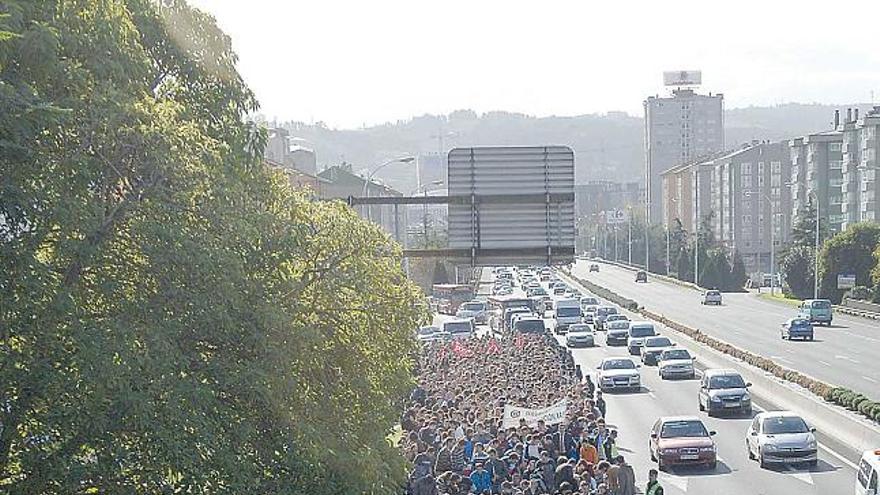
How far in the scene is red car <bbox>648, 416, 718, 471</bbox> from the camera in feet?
82.6

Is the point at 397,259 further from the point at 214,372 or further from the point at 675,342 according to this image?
the point at 675,342

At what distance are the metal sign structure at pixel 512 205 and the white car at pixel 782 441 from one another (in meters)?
6.58

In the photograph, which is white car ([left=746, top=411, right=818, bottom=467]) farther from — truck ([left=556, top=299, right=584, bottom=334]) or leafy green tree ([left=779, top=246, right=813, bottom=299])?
leafy green tree ([left=779, top=246, right=813, bottom=299])

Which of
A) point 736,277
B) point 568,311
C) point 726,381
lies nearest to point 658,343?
point 726,381

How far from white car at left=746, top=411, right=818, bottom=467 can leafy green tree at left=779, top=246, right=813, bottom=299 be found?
6482cm

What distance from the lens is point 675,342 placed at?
2122 inches

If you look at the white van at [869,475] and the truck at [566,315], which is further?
the truck at [566,315]

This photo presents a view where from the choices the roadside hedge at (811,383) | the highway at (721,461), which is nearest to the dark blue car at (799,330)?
the roadside hedge at (811,383)

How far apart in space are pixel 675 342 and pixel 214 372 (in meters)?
45.3

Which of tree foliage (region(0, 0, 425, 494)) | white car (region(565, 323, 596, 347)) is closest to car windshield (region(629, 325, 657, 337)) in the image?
white car (region(565, 323, 596, 347))

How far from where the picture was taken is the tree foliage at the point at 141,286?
9.16m

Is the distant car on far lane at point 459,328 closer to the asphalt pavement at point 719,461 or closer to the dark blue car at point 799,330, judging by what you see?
the asphalt pavement at point 719,461

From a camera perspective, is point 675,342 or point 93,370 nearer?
point 93,370

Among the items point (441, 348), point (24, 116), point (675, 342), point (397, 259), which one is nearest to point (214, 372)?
point (24, 116)
